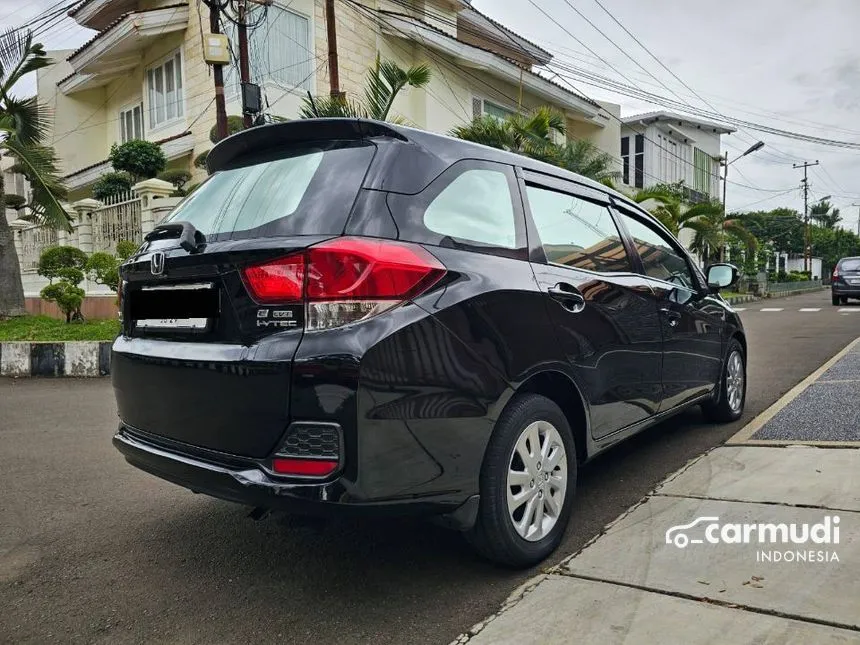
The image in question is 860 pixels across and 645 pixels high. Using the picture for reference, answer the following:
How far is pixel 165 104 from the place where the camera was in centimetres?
1902

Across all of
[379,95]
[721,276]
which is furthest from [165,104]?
[721,276]

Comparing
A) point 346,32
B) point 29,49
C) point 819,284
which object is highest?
point 346,32

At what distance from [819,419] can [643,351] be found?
2068 millimetres

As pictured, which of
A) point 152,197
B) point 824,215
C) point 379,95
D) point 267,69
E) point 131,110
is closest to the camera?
point 379,95

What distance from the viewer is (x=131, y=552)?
295 cm

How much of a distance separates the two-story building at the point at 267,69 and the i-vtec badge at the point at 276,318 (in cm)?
1385

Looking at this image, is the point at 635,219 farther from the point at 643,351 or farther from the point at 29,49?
the point at 29,49

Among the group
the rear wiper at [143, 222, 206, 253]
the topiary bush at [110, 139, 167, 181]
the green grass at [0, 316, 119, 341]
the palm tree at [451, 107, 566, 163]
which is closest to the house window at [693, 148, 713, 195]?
the palm tree at [451, 107, 566, 163]

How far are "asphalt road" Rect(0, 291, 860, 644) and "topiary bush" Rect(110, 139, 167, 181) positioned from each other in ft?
41.6

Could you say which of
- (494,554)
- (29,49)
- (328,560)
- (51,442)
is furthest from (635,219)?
(29,49)

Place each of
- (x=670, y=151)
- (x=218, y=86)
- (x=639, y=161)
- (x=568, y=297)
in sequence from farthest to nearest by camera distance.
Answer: (x=670, y=151), (x=639, y=161), (x=218, y=86), (x=568, y=297)

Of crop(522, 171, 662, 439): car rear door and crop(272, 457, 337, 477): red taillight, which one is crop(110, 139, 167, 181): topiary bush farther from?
crop(272, 457, 337, 477): red taillight

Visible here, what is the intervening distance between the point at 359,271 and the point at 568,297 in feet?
3.60

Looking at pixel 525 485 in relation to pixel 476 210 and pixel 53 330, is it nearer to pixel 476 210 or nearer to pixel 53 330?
pixel 476 210
